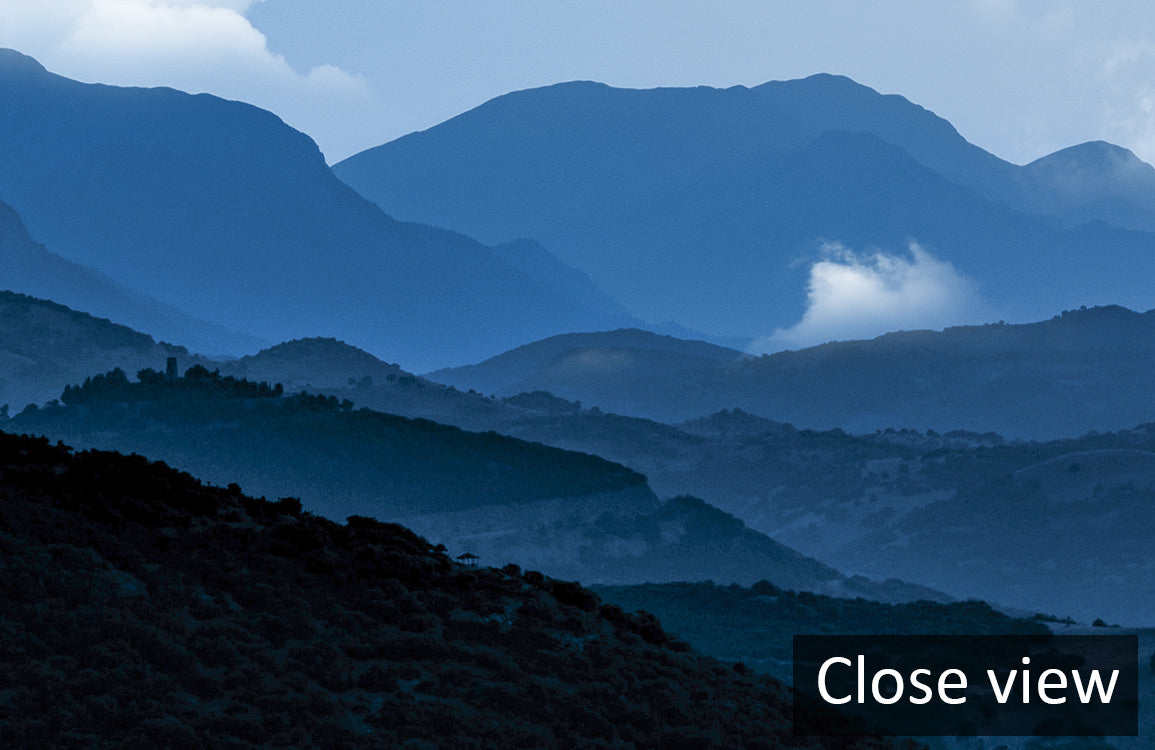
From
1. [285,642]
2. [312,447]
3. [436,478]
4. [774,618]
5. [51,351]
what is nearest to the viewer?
[285,642]

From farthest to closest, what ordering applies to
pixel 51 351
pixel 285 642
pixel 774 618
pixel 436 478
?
pixel 51 351 < pixel 436 478 < pixel 774 618 < pixel 285 642

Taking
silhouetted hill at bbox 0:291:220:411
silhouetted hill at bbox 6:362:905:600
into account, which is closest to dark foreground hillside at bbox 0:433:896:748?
silhouetted hill at bbox 6:362:905:600

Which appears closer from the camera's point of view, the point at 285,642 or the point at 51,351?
the point at 285,642

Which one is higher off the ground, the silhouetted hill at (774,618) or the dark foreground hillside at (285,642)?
the silhouetted hill at (774,618)

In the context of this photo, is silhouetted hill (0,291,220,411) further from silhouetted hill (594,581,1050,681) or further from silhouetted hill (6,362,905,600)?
silhouetted hill (594,581,1050,681)

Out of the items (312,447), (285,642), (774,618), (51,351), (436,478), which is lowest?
(285,642)

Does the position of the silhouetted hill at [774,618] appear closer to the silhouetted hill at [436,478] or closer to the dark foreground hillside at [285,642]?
the silhouetted hill at [436,478]

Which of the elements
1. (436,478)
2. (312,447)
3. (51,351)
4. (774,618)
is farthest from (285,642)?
(51,351)

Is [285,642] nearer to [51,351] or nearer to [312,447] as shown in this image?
[312,447]

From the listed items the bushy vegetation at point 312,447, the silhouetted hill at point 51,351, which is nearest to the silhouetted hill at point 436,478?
the bushy vegetation at point 312,447

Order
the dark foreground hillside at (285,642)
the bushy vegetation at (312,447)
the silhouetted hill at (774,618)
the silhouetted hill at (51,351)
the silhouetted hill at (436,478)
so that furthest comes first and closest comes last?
the silhouetted hill at (51,351) < the bushy vegetation at (312,447) < the silhouetted hill at (436,478) < the silhouetted hill at (774,618) < the dark foreground hillside at (285,642)
